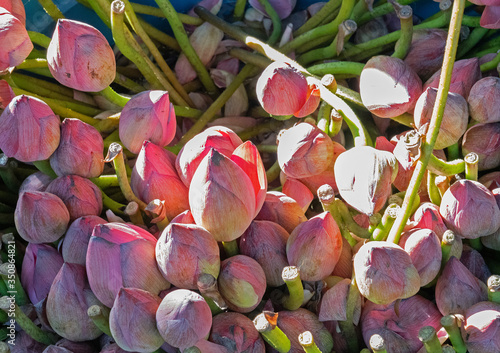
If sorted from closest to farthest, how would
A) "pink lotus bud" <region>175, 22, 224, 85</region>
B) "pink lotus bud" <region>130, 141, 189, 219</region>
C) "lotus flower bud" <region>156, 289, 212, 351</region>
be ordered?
"lotus flower bud" <region>156, 289, 212, 351</region>
"pink lotus bud" <region>130, 141, 189, 219</region>
"pink lotus bud" <region>175, 22, 224, 85</region>

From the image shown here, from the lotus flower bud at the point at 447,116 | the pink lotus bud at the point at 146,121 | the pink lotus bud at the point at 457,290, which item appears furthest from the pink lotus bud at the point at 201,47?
the pink lotus bud at the point at 457,290

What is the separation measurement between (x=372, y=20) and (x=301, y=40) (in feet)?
0.34

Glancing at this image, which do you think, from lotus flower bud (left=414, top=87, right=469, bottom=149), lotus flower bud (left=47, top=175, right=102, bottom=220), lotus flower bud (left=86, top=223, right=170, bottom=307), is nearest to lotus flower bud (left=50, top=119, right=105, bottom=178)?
lotus flower bud (left=47, top=175, right=102, bottom=220)

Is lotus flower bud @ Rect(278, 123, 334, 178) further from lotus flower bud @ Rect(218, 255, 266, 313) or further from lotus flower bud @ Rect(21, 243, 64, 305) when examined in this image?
lotus flower bud @ Rect(21, 243, 64, 305)

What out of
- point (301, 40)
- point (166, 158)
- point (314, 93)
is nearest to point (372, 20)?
point (301, 40)

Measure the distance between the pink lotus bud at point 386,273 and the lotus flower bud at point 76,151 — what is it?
28cm

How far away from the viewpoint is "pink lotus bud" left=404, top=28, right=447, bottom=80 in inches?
25.5

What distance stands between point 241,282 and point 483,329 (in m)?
0.20

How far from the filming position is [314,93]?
571 millimetres

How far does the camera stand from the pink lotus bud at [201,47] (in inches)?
30.0

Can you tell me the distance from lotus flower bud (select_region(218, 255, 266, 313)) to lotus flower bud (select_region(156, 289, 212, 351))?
0.13 feet

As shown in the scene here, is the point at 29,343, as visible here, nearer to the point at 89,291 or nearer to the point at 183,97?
the point at 89,291

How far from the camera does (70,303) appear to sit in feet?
1.53

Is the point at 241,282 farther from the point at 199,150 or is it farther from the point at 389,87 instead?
the point at 389,87
